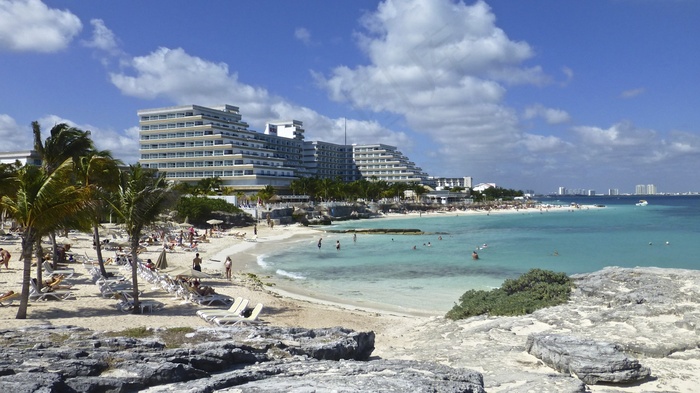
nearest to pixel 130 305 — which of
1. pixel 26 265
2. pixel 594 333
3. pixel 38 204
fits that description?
pixel 26 265

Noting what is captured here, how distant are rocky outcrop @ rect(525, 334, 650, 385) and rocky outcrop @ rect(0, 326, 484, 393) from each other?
2.78m

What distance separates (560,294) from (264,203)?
70743mm

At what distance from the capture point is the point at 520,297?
593 inches

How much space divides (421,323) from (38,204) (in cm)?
1158

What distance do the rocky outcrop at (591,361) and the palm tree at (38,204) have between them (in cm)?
1209

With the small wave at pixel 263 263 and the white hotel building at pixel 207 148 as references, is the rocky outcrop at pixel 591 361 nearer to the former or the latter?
the small wave at pixel 263 263

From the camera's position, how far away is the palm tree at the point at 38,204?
11.9 metres

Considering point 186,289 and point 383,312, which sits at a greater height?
point 186,289

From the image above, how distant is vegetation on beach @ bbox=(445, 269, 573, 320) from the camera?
14.3 meters

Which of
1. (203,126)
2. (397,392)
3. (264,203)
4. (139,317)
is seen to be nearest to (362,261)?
(139,317)

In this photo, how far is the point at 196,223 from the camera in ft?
205

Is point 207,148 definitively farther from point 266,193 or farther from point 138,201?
point 138,201

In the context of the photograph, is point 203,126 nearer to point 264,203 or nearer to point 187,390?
point 264,203

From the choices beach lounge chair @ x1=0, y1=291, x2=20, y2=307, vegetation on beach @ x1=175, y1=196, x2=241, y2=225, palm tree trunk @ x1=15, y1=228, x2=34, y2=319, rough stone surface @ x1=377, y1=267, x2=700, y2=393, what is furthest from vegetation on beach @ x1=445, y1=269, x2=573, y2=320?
vegetation on beach @ x1=175, y1=196, x2=241, y2=225
